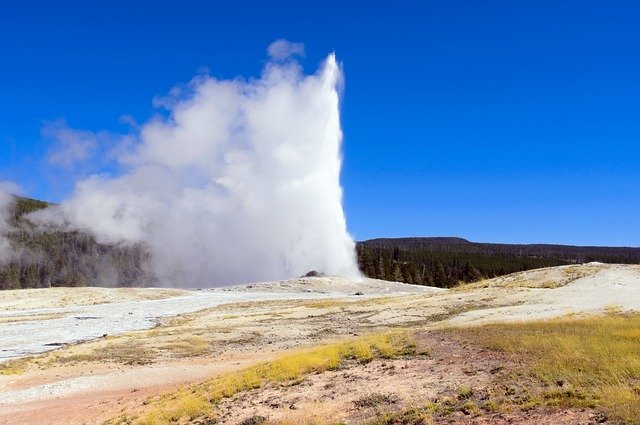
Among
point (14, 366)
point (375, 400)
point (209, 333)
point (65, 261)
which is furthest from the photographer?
point (65, 261)

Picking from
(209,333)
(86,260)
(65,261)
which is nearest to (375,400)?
(209,333)

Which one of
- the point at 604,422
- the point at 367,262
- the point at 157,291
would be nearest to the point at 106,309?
the point at 157,291

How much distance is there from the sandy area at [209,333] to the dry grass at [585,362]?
3.04ft

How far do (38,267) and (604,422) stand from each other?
17793cm

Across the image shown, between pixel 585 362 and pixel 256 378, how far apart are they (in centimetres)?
1016

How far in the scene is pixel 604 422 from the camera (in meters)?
10.8

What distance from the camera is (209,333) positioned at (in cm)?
→ 3769

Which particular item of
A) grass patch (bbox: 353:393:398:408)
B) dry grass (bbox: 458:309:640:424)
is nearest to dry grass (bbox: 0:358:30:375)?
grass patch (bbox: 353:393:398:408)

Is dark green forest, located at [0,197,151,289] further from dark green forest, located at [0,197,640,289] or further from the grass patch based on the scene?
the grass patch

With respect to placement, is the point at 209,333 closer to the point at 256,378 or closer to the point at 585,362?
the point at 256,378

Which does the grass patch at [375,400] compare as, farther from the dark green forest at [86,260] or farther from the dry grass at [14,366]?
the dark green forest at [86,260]

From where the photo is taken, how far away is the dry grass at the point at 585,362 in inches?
462

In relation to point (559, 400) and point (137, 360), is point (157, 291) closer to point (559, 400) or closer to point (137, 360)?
point (137, 360)

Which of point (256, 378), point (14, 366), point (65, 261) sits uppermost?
point (65, 261)
